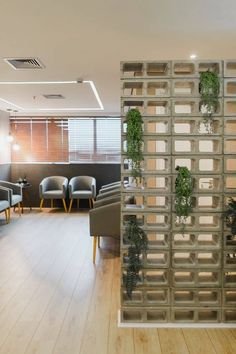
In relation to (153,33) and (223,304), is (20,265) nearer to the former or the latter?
(223,304)

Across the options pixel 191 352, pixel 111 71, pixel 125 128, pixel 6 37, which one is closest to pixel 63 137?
pixel 111 71

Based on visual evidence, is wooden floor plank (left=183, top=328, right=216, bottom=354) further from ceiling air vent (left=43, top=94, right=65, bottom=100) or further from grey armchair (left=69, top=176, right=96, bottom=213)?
grey armchair (left=69, top=176, right=96, bottom=213)

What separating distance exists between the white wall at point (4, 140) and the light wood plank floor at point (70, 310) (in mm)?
3368

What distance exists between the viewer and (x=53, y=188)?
26.6ft

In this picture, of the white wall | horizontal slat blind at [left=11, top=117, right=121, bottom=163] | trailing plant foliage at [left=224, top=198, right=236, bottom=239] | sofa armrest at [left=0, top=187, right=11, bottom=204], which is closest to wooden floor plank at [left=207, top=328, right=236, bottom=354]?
trailing plant foliage at [left=224, top=198, right=236, bottom=239]

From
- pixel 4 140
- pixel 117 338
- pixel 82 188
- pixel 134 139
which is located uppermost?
pixel 4 140

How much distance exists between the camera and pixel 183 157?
257cm

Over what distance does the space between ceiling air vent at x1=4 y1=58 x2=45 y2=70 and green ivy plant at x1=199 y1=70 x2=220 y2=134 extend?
2.14 meters

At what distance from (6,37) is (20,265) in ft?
8.49

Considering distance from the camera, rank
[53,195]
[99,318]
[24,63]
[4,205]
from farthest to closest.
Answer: [53,195]
[4,205]
[24,63]
[99,318]

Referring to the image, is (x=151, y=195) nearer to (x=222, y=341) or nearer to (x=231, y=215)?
(x=231, y=215)

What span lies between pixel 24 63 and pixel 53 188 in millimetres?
4517

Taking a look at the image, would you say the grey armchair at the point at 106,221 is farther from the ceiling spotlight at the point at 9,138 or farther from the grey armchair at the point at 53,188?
the ceiling spotlight at the point at 9,138

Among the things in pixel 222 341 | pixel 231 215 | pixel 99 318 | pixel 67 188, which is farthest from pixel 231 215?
pixel 67 188
